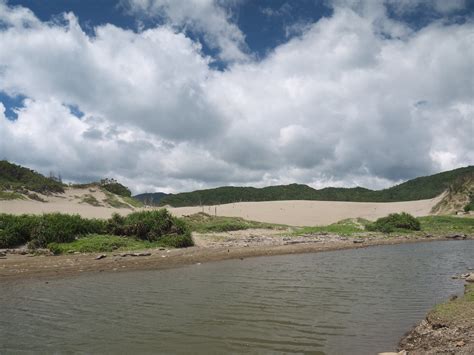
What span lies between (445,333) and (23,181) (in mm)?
57775

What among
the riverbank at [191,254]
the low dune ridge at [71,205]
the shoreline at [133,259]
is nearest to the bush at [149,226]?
the riverbank at [191,254]

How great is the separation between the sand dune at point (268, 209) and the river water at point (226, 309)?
91.1ft

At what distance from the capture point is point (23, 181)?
5578cm

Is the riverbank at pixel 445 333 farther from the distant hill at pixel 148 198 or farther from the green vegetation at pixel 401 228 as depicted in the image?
the distant hill at pixel 148 198

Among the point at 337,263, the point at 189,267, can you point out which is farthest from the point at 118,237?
the point at 337,263

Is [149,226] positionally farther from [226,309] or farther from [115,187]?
[115,187]

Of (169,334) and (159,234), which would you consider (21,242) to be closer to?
(159,234)

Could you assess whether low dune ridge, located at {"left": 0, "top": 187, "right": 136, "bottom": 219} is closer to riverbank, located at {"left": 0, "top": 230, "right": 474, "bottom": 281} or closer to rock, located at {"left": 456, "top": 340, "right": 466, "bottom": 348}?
riverbank, located at {"left": 0, "top": 230, "right": 474, "bottom": 281}

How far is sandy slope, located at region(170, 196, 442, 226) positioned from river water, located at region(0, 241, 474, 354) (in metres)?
36.4

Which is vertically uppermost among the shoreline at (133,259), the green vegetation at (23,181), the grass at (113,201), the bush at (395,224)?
the green vegetation at (23,181)

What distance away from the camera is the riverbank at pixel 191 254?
17.9 metres

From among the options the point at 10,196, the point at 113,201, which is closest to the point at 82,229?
the point at 10,196

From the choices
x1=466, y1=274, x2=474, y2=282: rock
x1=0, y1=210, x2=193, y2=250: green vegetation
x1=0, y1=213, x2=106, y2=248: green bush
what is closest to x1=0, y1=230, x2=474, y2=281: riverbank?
x1=0, y1=210, x2=193, y2=250: green vegetation

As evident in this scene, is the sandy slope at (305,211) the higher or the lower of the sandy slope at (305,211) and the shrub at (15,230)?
the higher
